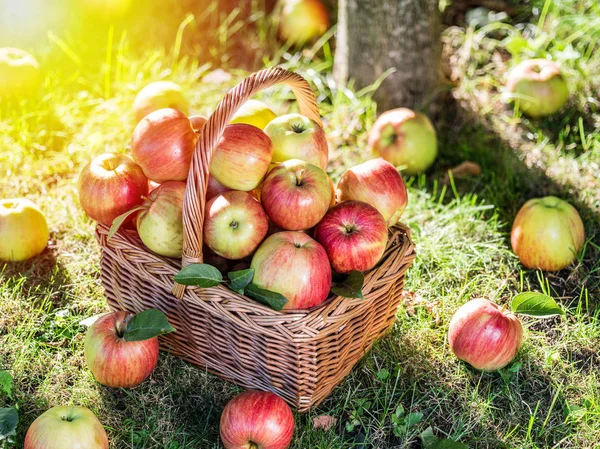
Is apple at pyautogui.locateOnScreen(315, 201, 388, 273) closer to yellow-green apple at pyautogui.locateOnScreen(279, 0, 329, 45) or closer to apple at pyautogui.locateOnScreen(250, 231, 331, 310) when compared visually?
apple at pyautogui.locateOnScreen(250, 231, 331, 310)

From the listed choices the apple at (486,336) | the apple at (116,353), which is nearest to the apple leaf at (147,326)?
the apple at (116,353)

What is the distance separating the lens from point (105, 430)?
7.60 ft

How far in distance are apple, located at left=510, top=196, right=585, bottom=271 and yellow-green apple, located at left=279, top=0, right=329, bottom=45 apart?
210cm

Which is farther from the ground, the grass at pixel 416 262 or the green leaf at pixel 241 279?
the green leaf at pixel 241 279

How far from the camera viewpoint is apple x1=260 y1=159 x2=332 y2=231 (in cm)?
222

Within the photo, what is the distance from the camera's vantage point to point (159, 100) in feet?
9.56

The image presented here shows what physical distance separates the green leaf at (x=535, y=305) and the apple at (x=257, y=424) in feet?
3.21

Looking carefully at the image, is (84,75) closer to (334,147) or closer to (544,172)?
(334,147)

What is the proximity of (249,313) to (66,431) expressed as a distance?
65 centimetres

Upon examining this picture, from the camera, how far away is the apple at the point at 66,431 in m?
2.02

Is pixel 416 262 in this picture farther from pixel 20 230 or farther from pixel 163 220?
pixel 20 230

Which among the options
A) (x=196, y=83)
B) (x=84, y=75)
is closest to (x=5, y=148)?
(x=84, y=75)

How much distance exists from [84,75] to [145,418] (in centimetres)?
249

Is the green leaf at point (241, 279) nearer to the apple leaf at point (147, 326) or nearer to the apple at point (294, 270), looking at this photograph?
the apple at point (294, 270)
